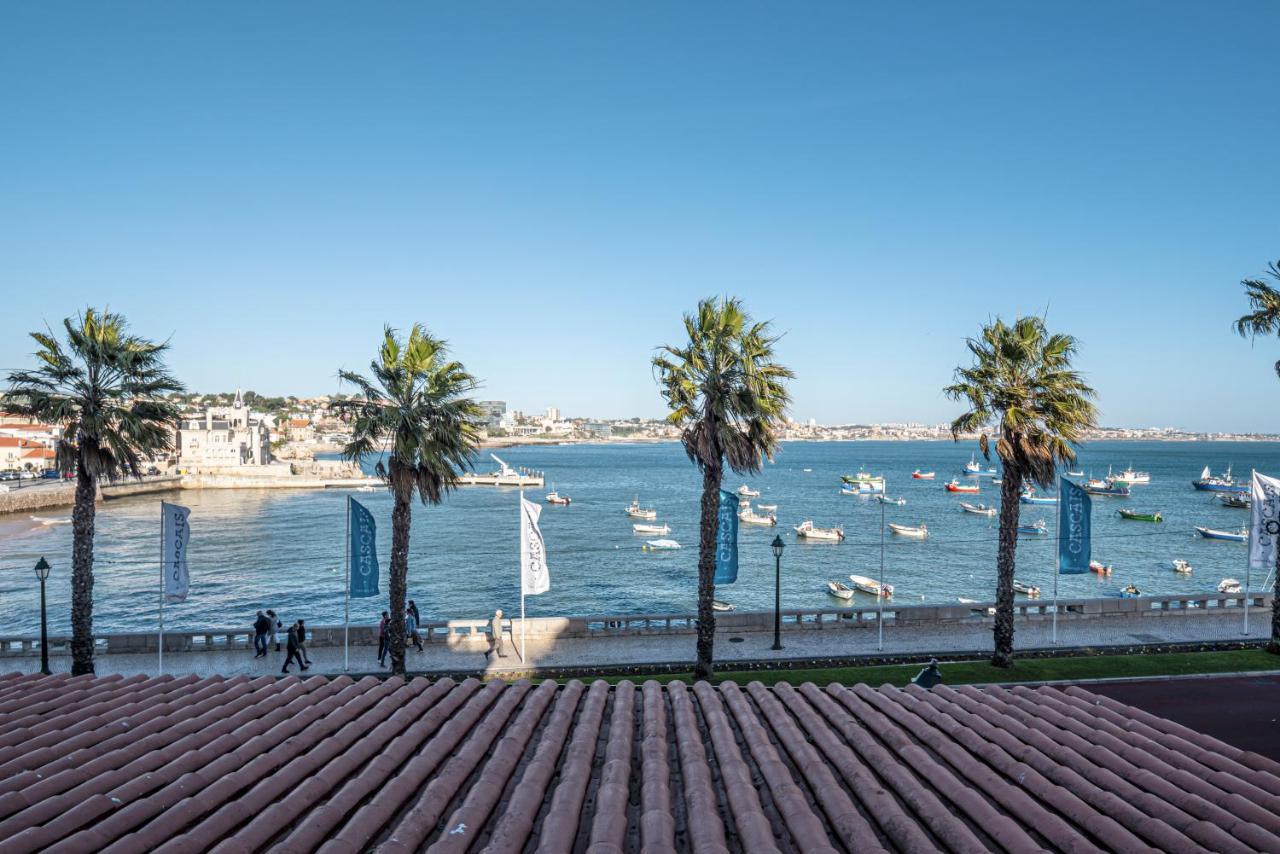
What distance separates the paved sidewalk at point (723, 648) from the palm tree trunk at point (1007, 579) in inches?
65.2

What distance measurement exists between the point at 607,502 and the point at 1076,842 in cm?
9968

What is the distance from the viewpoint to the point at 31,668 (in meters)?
20.1

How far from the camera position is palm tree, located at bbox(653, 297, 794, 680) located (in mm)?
18406

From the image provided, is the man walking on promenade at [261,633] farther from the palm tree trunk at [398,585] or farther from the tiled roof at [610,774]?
the tiled roof at [610,774]

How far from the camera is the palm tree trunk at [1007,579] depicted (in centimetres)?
1923

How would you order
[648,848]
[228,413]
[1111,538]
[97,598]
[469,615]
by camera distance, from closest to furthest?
[648,848] < [469,615] < [97,598] < [1111,538] < [228,413]

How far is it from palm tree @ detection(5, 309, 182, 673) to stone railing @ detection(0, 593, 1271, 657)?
3308 mm

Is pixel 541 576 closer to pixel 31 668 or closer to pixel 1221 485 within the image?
pixel 31 668

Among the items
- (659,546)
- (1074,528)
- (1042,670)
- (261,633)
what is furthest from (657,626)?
(659,546)

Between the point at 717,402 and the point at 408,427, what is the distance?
7.99 m

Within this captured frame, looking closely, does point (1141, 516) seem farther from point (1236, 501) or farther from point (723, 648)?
point (723, 648)

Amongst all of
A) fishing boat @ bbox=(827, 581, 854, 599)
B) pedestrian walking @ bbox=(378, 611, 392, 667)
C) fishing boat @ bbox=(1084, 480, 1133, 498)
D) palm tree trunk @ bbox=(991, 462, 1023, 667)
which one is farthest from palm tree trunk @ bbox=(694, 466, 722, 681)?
fishing boat @ bbox=(1084, 480, 1133, 498)

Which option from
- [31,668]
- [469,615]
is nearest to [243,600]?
[469,615]

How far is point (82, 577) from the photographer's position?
Result: 720 inches
